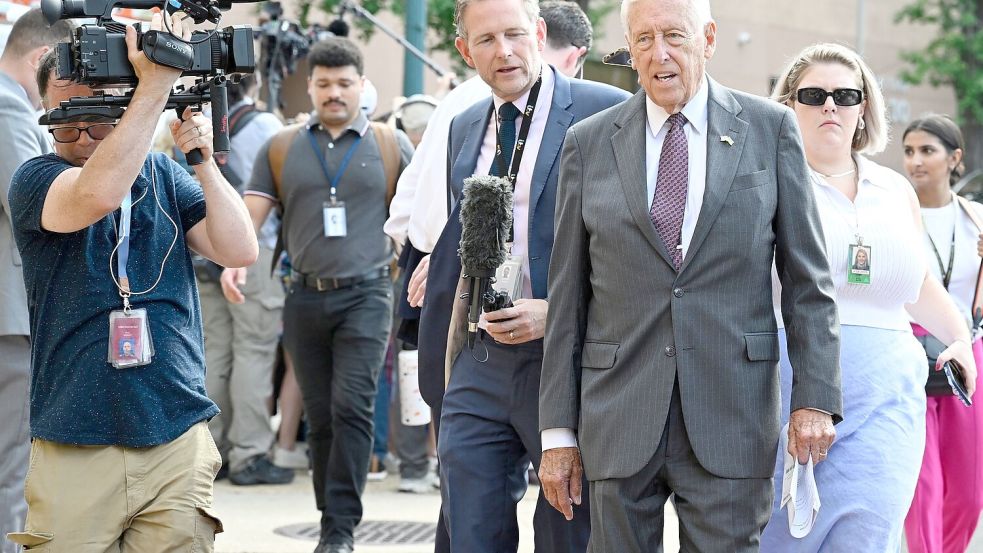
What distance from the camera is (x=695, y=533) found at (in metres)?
4.02

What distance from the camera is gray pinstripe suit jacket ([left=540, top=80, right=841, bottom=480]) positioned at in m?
4.01

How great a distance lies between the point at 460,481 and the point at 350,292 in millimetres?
2971

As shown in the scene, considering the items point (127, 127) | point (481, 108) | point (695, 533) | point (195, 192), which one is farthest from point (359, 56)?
point (695, 533)

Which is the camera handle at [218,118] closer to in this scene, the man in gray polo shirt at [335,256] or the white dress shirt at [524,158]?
the white dress shirt at [524,158]

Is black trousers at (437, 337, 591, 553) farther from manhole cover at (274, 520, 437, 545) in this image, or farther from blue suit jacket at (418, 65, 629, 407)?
manhole cover at (274, 520, 437, 545)

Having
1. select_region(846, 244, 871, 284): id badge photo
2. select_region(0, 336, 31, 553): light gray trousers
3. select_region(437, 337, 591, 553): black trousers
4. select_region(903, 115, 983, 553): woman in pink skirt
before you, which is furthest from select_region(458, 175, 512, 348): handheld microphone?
select_region(903, 115, 983, 553): woman in pink skirt

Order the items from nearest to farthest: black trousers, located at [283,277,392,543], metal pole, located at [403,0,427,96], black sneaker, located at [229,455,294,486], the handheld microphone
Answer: the handheld microphone → black trousers, located at [283,277,392,543] → black sneaker, located at [229,455,294,486] → metal pole, located at [403,0,427,96]

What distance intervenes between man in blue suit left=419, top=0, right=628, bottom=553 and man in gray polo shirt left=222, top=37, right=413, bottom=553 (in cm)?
234

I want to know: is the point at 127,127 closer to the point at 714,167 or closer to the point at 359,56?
the point at 714,167

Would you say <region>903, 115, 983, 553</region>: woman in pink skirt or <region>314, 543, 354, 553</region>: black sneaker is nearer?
<region>903, 115, 983, 553</region>: woman in pink skirt

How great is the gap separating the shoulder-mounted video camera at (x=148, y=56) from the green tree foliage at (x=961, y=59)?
82.9 ft

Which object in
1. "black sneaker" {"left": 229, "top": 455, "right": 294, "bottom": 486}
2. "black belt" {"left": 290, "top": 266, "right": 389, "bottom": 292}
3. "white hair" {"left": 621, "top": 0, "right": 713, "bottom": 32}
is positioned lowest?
"black sneaker" {"left": 229, "top": 455, "right": 294, "bottom": 486}

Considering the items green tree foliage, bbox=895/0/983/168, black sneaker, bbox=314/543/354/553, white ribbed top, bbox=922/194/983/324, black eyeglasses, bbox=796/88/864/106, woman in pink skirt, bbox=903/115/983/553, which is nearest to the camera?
black eyeglasses, bbox=796/88/864/106

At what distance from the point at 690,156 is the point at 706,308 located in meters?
0.48
